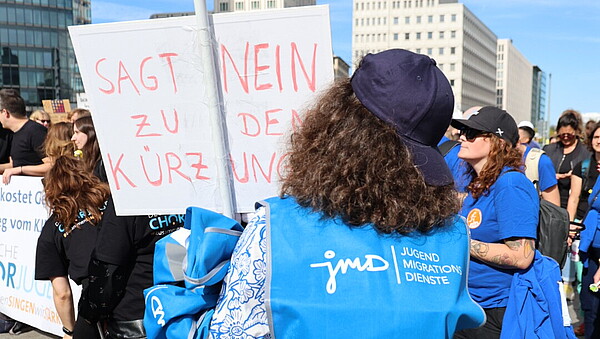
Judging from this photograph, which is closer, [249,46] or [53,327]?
[249,46]

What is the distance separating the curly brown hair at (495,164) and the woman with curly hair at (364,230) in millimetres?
1222

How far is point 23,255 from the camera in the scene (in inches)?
184

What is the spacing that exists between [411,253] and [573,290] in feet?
18.3

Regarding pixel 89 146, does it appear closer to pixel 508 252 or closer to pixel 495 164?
pixel 495 164

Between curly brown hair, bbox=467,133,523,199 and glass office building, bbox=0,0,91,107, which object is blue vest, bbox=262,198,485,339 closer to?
curly brown hair, bbox=467,133,523,199

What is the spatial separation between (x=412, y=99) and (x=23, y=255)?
439 cm

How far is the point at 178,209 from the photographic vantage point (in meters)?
1.96

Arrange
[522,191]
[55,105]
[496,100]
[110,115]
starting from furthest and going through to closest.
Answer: [496,100]
[55,105]
[522,191]
[110,115]

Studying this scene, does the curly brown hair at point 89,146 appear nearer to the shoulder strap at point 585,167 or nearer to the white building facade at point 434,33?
the shoulder strap at point 585,167

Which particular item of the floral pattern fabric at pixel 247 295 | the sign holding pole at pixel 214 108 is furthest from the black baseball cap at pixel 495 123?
the floral pattern fabric at pixel 247 295

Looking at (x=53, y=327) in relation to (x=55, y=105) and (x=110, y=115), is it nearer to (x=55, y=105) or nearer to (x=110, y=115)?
(x=110, y=115)

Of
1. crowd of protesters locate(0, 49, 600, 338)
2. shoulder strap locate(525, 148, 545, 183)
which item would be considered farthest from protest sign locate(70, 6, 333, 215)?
shoulder strap locate(525, 148, 545, 183)

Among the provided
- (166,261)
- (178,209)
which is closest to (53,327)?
(178,209)

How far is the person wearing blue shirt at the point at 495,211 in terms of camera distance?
2.29 meters
